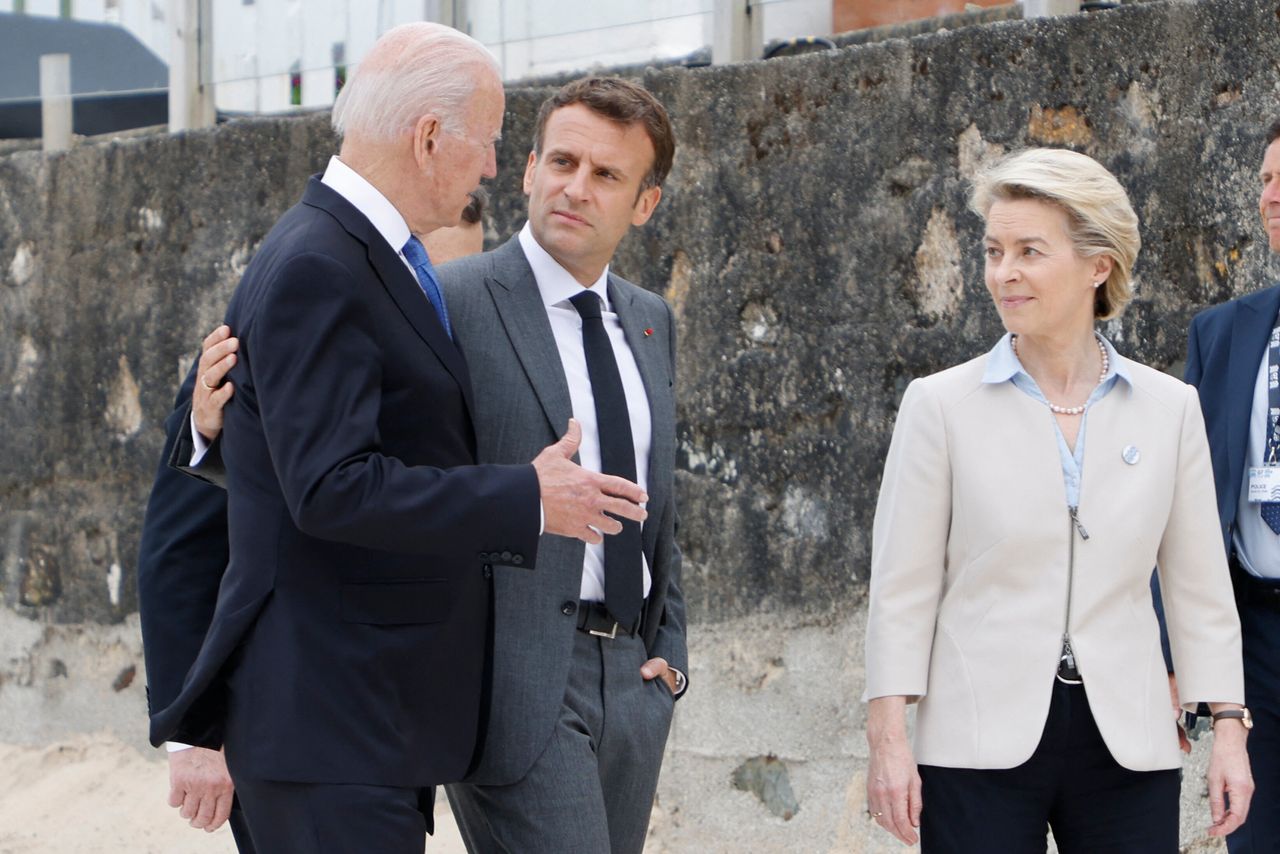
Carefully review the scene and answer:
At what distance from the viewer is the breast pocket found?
7.15 feet

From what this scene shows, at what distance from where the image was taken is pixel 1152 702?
8.40 feet

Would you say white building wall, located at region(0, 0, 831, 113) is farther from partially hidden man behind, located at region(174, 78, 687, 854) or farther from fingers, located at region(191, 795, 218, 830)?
fingers, located at region(191, 795, 218, 830)

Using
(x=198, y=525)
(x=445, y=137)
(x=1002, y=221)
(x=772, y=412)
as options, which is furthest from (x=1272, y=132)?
(x=198, y=525)

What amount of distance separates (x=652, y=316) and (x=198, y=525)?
3.07ft

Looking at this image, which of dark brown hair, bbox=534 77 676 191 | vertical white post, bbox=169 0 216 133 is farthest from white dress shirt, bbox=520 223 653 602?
vertical white post, bbox=169 0 216 133

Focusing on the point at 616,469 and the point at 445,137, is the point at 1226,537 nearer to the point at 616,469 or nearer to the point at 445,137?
the point at 616,469

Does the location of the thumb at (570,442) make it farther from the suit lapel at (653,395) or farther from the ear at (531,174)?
the ear at (531,174)

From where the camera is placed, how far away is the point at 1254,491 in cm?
329

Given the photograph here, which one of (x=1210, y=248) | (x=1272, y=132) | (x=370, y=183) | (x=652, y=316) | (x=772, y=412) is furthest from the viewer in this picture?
(x=772, y=412)

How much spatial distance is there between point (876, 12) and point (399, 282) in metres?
3.00

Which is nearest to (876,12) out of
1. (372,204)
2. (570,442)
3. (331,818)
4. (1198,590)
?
(1198,590)

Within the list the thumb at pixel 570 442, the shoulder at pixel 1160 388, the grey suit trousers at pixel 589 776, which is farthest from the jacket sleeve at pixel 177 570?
the shoulder at pixel 1160 388

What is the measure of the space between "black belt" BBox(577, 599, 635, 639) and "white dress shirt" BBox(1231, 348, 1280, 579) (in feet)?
4.59

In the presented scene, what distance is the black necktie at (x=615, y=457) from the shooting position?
262 cm
